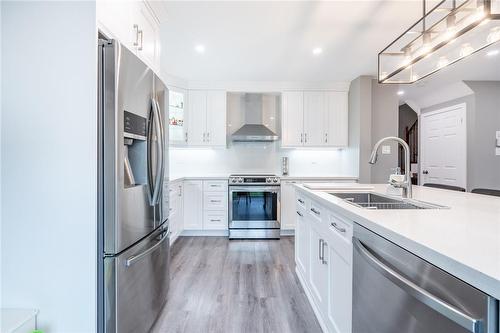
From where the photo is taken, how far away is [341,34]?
2555 mm

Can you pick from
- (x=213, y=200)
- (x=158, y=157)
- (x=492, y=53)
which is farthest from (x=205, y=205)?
(x=492, y=53)

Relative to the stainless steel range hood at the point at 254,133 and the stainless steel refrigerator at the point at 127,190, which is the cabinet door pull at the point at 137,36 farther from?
the stainless steel range hood at the point at 254,133

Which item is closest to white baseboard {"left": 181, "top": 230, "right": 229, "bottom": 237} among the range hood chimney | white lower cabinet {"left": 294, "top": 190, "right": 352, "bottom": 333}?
the range hood chimney

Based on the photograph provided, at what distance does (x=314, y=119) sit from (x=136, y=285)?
3.52 m

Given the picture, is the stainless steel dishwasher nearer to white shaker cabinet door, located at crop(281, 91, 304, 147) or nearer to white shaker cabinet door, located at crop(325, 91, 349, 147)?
white shaker cabinet door, located at crop(281, 91, 304, 147)

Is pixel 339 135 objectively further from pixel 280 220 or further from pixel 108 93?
pixel 108 93

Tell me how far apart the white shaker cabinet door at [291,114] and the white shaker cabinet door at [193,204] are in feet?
5.09

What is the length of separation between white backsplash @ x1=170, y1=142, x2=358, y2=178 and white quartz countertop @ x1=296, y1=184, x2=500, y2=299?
10.4ft

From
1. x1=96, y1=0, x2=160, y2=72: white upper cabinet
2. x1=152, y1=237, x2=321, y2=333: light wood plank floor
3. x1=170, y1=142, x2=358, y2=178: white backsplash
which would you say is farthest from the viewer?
x1=170, y1=142, x2=358, y2=178: white backsplash

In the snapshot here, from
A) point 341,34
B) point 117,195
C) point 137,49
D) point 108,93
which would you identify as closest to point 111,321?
point 117,195

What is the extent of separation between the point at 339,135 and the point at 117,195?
3665 millimetres

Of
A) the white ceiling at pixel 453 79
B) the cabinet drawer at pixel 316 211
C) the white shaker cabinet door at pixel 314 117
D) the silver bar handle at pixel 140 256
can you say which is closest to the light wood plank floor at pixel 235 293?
the silver bar handle at pixel 140 256

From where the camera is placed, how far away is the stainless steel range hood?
4.06 metres

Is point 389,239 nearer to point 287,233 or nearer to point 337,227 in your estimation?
point 337,227
